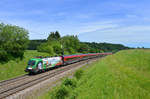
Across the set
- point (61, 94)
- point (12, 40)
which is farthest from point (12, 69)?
point (61, 94)

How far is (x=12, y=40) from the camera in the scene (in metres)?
32.2

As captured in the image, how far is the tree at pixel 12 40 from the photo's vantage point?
3048 centimetres

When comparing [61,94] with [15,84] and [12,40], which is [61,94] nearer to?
[15,84]

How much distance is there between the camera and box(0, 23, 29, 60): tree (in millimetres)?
30484

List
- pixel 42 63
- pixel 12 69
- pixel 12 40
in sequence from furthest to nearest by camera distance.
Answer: pixel 12 40, pixel 12 69, pixel 42 63

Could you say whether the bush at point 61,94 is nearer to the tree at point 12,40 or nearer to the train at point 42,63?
the train at point 42,63

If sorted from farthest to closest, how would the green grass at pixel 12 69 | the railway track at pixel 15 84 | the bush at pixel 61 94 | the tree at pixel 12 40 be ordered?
the tree at pixel 12 40 < the green grass at pixel 12 69 < the railway track at pixel 15 84 < the bush at pixel 61 94

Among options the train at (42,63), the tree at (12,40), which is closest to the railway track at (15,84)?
the train at (42,63)

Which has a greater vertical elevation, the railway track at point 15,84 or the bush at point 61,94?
the bush at point 61,94

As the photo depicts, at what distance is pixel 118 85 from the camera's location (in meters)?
9.53

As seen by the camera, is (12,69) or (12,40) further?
(12,40)

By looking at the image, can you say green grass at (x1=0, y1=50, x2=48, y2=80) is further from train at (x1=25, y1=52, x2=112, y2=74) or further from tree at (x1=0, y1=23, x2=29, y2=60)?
train at (x1=25, y1=52, x2=112, y2=74)

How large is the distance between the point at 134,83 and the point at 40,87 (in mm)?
12150

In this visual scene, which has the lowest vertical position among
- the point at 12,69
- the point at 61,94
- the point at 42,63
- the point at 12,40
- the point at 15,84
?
the point at 15,84
